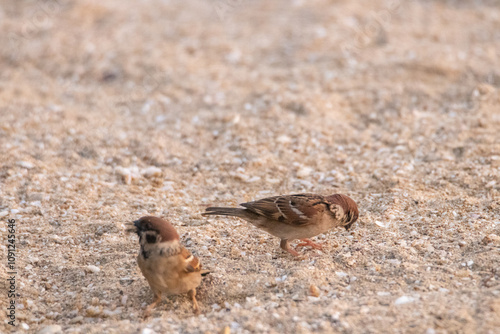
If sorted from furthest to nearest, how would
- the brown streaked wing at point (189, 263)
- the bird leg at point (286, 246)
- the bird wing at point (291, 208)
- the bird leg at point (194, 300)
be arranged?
1. the bird leg at point (286, 246)
2. the bird wing at point (291, 208)
3. the bird leg at point (194, 300)
4. the brown streaked wing at point (189, 263)

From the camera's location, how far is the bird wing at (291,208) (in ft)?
15.5

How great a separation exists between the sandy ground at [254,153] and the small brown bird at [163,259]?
26 cm

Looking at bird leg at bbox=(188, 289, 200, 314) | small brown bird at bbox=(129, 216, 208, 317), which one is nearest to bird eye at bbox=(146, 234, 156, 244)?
small brown bird at bbox=(129, 216, 208, 317)

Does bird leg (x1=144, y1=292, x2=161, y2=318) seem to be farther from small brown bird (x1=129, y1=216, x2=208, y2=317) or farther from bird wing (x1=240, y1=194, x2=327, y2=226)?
bird wing (x1=240, y1=194, x2=327, y2=226)

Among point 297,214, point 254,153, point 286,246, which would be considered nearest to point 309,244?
point 286,246

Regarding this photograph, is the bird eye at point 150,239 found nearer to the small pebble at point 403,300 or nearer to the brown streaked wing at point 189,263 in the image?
the brown streaked wing at point 189,263

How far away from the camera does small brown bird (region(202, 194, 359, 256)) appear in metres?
4.72

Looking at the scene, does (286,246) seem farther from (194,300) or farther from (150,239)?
(150,239)

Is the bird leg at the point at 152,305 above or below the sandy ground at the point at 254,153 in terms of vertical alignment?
below

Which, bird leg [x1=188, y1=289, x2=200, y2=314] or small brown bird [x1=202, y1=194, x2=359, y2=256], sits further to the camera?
small brown bird [x1=202, y1=194, x2=359, y2=256]

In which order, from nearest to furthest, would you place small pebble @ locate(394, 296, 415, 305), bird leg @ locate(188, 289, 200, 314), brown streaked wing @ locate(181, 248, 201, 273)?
small pebble @ locate(394, 296, 415, 305) → brown streaked wing @ locate(181, 248, 201, 273) → bird leg @ locate(188, 289, 200, 314)

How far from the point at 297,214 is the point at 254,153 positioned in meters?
2.00

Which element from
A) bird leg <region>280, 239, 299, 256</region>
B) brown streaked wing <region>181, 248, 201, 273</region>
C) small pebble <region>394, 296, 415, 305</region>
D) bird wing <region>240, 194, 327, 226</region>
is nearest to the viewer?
small pebble <region>394, 296, 415, 305</region>

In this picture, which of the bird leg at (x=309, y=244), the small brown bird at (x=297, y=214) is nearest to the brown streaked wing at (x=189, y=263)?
the small brown bird at (x=297, y=214)
